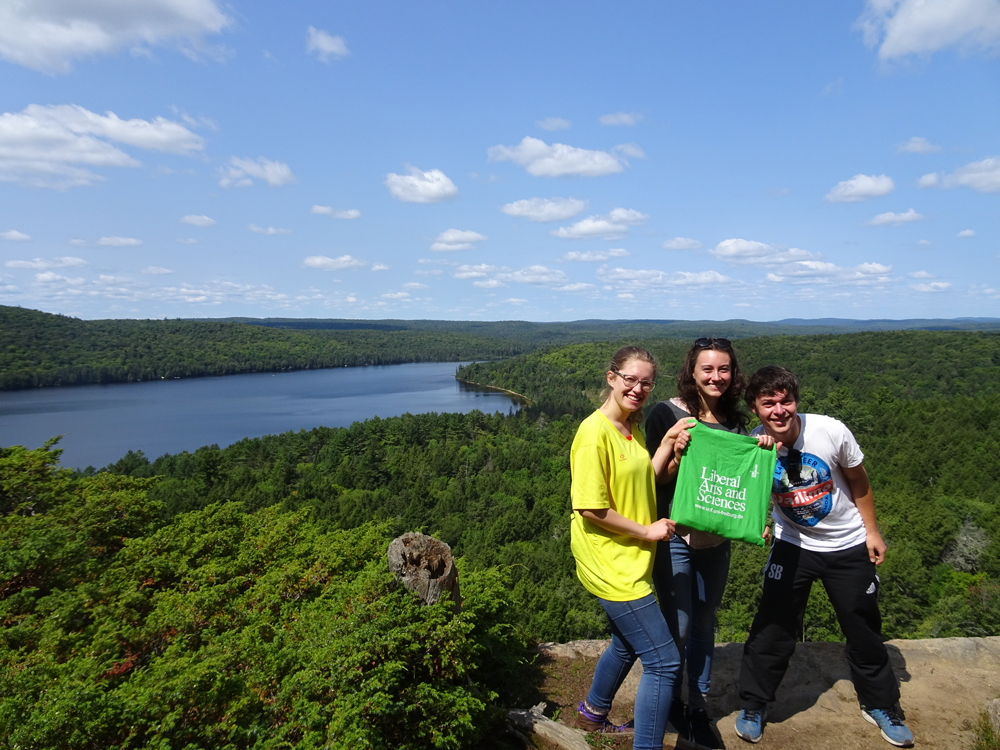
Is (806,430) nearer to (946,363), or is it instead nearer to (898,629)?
(898,629)

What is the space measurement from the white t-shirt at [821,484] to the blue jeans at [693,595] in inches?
19.7

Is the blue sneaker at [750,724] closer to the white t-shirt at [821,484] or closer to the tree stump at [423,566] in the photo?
the white t-shirt at [821,484]

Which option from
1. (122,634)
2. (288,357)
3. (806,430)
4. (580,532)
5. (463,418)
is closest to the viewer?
(580,532)

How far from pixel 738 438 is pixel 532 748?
7.19ft

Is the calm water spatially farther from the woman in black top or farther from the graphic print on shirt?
the graphic print on shirt

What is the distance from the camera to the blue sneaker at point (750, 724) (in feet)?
10.9

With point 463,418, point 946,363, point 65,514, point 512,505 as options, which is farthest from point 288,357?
point 65,514

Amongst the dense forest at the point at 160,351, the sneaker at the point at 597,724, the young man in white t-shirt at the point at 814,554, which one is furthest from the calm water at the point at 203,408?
the young man in white t-shirt at the point at 814,554

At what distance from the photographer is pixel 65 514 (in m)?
9.04

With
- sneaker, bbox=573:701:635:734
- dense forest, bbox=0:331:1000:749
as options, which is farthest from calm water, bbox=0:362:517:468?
sneaker, bbox=573:701:635:734

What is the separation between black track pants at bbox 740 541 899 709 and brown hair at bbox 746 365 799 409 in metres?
1.04

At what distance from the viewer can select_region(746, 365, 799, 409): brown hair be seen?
3066 mm

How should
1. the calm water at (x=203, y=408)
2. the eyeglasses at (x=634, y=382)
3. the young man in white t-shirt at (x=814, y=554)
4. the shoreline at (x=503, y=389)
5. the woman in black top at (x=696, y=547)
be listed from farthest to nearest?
the shoreline at (x=503, y=389), the calm water at (x=203, y=408), the young man in white t-shirt at (x=814, y=554), the woman in black top at (x=696, y=547), the eyeglasses at (x=634, y=382)

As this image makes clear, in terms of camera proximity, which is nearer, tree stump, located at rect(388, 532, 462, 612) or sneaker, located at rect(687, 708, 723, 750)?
sneaker, located at rect(687, 708, 723, 750)
